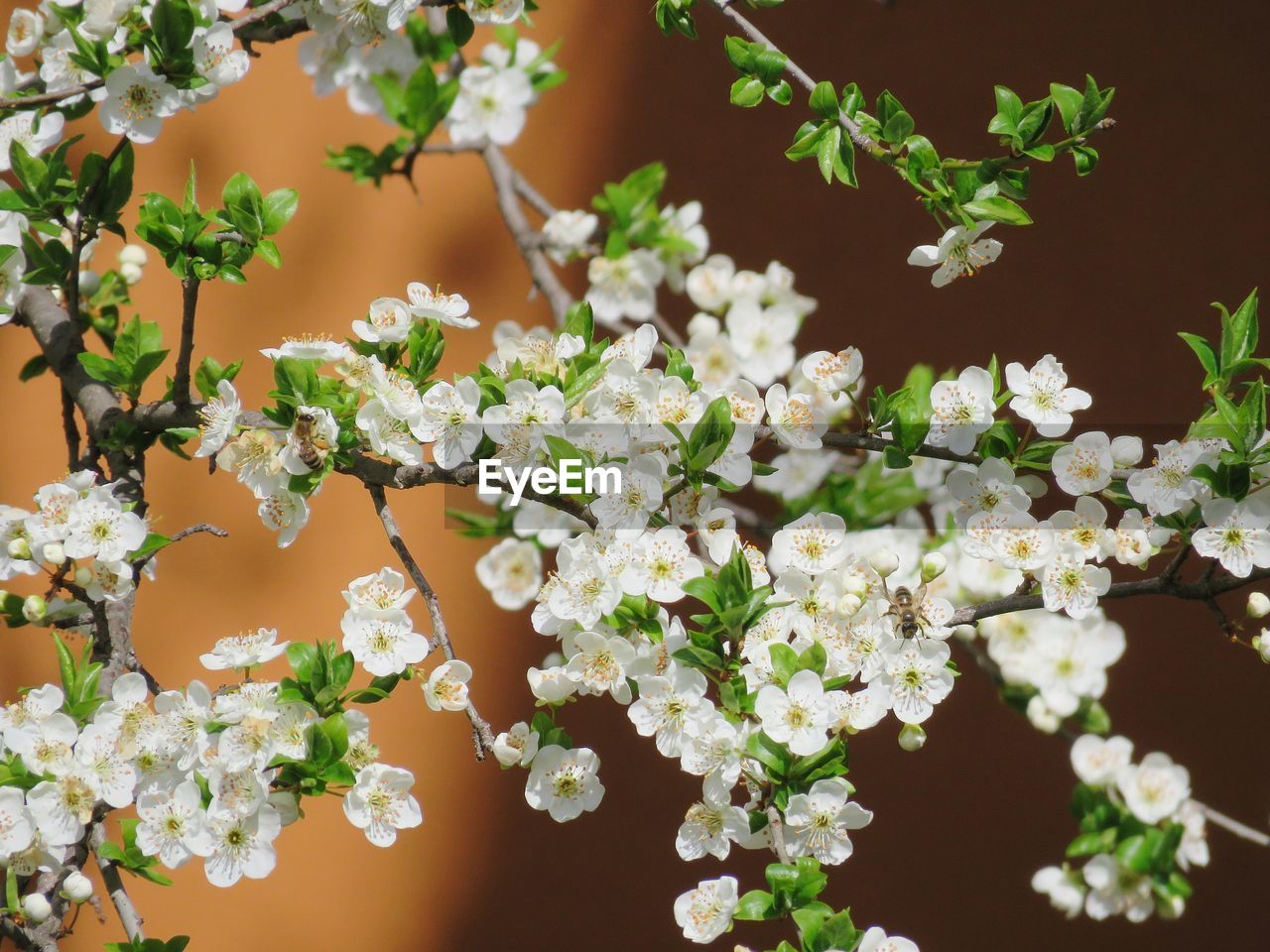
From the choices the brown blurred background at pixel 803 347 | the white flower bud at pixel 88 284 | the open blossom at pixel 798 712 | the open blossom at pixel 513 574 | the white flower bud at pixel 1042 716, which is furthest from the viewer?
the brown blurred background at pixel 803 347

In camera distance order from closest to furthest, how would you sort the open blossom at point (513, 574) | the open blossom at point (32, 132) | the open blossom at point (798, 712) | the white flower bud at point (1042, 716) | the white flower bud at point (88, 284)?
the open blossom at point (798, 712), the open blossom at point (32, 132), the white flower bud at point (88, 284), the white flower bud at point (1042, 716), the open blossom at point (513, 574)

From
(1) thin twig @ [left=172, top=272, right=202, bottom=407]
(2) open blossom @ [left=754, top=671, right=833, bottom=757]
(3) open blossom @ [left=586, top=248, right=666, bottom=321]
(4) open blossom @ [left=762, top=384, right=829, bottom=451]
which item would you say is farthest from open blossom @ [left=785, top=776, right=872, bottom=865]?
(3) open blossom @ [left=586, top=248, right=666, bottom=321]

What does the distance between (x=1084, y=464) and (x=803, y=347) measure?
38.6 inches

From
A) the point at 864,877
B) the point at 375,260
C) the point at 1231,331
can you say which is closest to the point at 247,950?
the point at 864,877

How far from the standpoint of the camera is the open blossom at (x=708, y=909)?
956 mm

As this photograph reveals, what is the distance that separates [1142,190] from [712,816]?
1.36 meters

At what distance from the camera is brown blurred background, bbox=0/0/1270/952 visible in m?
1.75

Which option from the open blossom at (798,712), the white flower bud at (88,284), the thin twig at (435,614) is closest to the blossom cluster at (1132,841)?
the open blossom at (798,712)

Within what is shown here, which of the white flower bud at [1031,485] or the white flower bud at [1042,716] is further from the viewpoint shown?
the white flower bud at [1042,716]

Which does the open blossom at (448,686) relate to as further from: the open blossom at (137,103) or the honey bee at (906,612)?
the open blossom at (137,103)

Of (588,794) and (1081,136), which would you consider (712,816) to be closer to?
(588,794)

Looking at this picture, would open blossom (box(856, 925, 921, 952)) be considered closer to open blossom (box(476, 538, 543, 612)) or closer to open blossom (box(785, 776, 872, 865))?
open blossom (box(785, 776, 872, 865))

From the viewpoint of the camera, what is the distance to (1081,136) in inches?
36.6

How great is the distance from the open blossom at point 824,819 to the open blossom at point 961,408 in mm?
323
